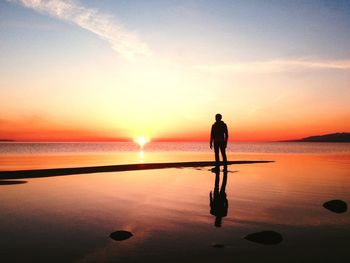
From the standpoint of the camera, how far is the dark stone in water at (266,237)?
5289 mm

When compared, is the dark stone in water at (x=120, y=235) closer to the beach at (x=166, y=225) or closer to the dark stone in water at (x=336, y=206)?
the beach at (x=166, y=225)

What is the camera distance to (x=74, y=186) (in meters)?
12.2

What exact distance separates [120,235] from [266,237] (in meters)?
2.45

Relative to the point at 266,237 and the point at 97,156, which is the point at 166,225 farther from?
the point at 97,156

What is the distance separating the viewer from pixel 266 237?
541 centimetres

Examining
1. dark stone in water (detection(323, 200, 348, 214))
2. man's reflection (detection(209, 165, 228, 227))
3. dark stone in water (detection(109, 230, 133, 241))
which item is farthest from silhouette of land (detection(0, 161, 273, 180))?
dark stone in water (detection(323, 200, 348, 214))

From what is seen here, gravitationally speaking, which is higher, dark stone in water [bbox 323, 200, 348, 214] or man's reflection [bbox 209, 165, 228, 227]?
dark stone in water [bbox 323, 200, 348, 214]

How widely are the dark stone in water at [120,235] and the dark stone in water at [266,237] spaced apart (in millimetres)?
2003

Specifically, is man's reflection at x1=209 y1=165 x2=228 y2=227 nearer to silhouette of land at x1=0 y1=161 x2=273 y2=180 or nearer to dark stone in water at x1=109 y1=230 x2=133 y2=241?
dark stone in water at x1=109 y1=230 x2=133 y2=241

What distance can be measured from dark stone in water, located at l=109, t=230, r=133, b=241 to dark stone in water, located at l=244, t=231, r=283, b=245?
2.00 m

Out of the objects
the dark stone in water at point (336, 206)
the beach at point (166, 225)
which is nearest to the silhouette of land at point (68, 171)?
the beach at point (166, 225)

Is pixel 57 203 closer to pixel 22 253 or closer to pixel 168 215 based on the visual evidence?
pixel 168 215

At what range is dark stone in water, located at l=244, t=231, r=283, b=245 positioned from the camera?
5.29 m

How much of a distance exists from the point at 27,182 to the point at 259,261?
11.5m
